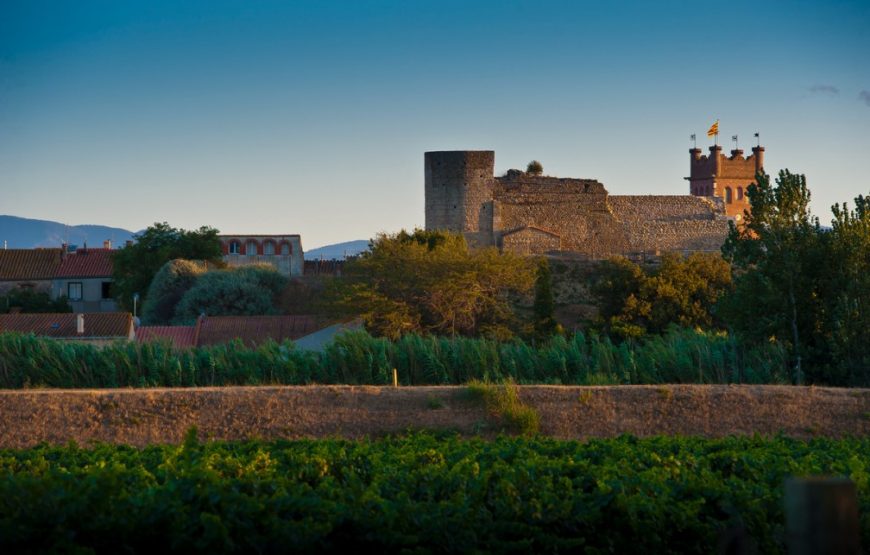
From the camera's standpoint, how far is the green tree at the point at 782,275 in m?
19.8

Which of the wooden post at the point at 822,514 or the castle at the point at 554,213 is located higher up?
the castle at the point at 554,213

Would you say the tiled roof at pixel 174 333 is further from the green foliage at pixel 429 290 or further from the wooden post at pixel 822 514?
the wooden post at pixel 822 514

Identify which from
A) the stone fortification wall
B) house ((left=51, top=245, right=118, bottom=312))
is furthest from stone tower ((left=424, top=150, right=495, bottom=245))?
house ((left=51, top=245, right=118, bottom=312))

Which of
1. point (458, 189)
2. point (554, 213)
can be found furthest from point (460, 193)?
point (554, 213)

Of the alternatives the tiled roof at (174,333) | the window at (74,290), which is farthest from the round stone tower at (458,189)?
the window at (74,290)

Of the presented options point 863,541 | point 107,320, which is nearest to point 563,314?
point 107,320

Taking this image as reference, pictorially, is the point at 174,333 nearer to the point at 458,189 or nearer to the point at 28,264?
the point at 458,189

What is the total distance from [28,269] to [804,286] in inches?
1819

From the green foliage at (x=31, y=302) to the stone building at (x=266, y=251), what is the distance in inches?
272

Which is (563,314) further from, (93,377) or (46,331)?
(93,377)

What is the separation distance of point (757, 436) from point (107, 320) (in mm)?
24627

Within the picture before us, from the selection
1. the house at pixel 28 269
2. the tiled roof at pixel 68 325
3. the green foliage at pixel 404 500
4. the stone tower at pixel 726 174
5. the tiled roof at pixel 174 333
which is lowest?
the green foliage at pixel 404 500

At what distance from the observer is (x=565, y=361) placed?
1997 centimetres

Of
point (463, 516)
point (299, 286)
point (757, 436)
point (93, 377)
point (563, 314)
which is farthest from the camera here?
point (299, 286)
